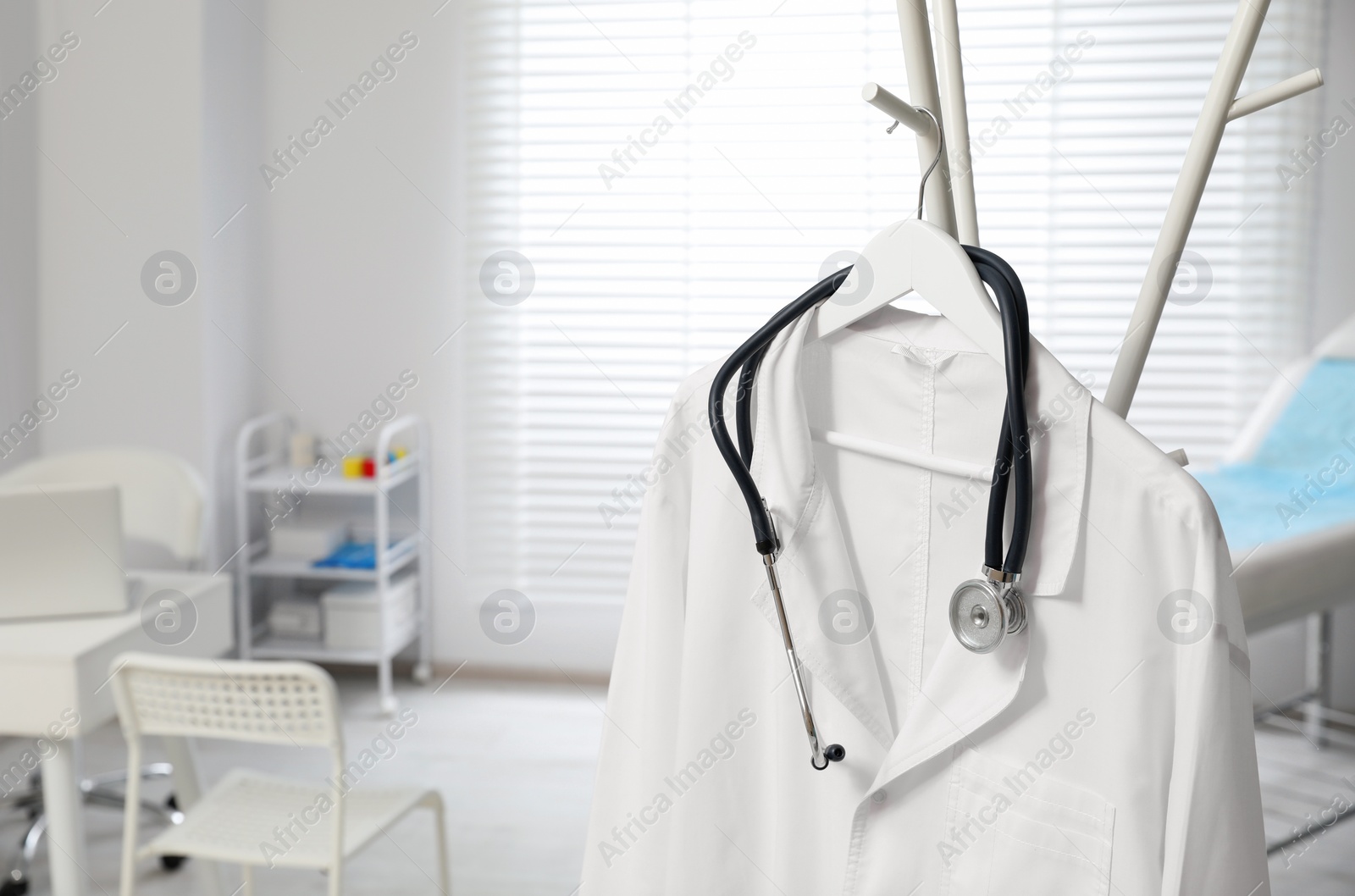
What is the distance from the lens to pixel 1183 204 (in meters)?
0.82

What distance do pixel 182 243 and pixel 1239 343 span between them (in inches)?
128

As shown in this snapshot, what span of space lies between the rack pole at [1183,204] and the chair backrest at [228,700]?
1229 mm

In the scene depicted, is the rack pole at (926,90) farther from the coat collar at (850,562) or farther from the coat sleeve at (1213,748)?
the coat sleeve at (1213,748)

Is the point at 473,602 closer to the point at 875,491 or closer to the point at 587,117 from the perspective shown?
the point at 587,117

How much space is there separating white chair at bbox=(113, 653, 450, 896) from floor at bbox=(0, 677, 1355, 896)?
43 centimetres

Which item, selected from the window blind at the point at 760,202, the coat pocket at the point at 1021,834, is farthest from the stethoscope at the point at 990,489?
the window blind at the point at 760,202

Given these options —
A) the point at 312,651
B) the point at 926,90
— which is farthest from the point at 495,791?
the point at 926,90

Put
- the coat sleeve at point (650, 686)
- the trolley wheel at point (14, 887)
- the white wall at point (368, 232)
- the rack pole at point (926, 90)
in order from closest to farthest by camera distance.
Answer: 1. the rack pole at point (926, 90)
2. the coat sleeve at point (650, 686)
3. the trolley wheel at point (14, 887)
4. the white wall at point (368, 232)

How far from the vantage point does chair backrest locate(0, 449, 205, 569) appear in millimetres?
2775

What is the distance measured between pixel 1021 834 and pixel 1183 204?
497mm

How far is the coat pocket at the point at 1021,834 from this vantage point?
2.59 ft

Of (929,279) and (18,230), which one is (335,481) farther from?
(929,279)

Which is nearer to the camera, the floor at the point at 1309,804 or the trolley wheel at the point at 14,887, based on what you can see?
the trolley wheel at the point at 14,887

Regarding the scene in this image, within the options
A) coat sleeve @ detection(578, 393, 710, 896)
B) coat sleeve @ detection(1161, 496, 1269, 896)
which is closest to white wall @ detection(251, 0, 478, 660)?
coat sleeve @ detection(578, 393, 710, 896)
